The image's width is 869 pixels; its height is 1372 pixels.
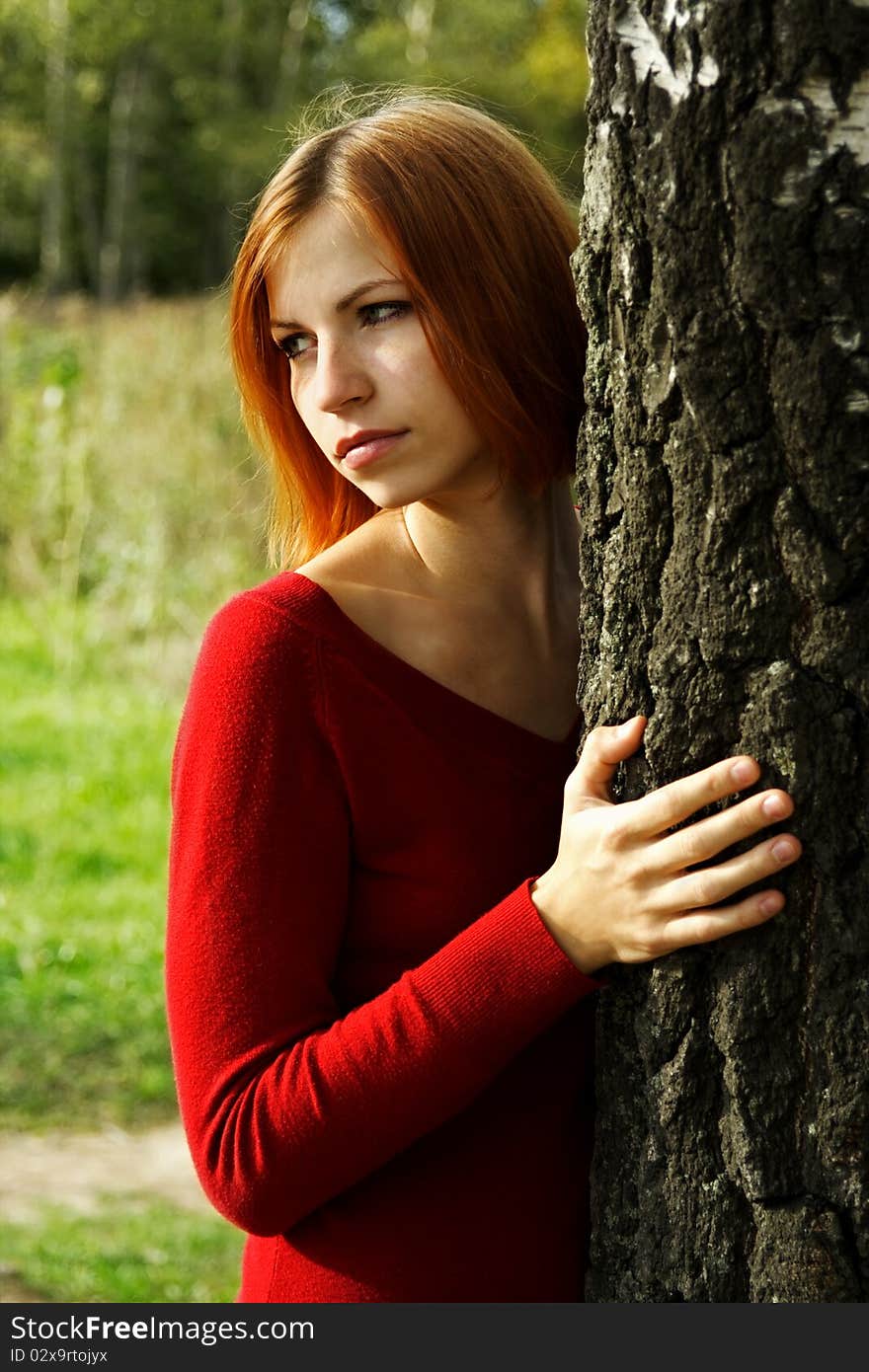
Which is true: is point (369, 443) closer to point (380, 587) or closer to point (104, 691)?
point (380, 587)

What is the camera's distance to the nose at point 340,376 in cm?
165

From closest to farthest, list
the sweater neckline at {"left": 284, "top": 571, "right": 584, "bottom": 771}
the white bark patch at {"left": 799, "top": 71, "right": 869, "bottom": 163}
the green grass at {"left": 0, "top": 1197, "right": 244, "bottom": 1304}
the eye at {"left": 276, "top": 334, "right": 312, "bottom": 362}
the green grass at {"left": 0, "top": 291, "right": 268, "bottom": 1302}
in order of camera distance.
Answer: the white bark patch at {"left": 799, "top": 71, "right": 869, "bottom": 163}, the sweater neckline at {"left": 284, "top": 571, "right": 584, "bottom": 771}, the eye at {"left": 276, "top": 334, "right": 312, "bottom": 362}, the green grass at {"left": 0, "top": 1197, "right": 244, "bottom": 1304}, the green grass at {"left": 0, "top": 291, "right": 268, "bottom": 1302}

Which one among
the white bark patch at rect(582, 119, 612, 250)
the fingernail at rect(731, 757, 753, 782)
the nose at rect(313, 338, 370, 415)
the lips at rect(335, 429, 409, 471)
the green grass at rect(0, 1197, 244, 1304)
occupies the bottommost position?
the green grass at rect(0, 1197, 244, 1304)

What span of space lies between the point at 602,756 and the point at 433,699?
228mm

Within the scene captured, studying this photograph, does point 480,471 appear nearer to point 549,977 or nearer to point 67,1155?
point 549,977

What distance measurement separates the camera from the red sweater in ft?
4.91

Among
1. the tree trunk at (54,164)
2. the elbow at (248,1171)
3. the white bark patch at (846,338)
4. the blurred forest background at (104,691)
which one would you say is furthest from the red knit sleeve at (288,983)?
the tree trunk at (54,164)

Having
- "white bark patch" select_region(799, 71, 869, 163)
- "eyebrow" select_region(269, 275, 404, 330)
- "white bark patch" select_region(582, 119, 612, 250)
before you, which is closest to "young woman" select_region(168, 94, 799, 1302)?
"eyebrow" select_region(269, 275, 404, 330)

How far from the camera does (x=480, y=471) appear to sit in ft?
5.87

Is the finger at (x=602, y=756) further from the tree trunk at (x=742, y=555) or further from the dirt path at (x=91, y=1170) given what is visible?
the dirt path at (x=91, y=1170)

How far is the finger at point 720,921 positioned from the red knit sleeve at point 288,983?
0.11m

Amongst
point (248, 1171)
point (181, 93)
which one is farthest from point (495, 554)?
point (181, 93)

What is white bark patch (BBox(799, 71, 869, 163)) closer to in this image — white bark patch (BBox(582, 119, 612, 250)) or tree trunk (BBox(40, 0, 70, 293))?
white bark patch (BBox(582, 119, 612, 250))

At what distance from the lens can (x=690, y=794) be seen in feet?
4.59
